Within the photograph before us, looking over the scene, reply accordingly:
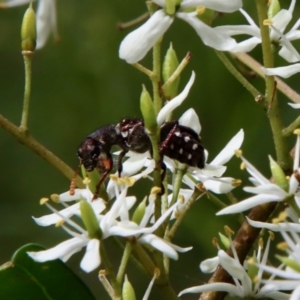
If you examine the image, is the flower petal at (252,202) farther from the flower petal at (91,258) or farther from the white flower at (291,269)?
the flower petal at (91,258)

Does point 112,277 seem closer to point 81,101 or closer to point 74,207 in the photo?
point 74,207

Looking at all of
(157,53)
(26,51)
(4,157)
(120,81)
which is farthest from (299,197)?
(4,157)

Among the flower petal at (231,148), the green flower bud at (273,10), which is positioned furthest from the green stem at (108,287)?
the green flower bud at (273,10)

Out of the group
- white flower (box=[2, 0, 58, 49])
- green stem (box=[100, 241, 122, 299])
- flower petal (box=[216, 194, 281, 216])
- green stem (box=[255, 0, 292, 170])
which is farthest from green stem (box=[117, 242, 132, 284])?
white flower (box=[2, 0, 58, 49])

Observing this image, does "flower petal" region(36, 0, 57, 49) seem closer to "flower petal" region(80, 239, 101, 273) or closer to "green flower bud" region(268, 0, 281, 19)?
"green flower bud" region(268, 0, 281, 19)

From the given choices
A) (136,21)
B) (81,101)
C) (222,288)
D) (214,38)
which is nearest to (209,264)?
(222,288)
